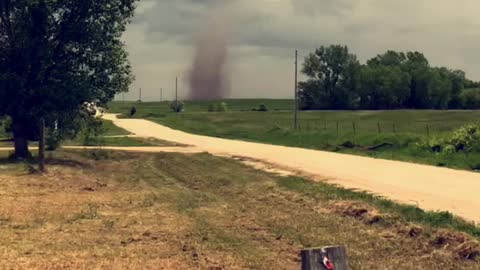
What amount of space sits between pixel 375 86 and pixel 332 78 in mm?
10754

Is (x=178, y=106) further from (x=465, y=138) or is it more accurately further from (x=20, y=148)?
(x=465, y=138)

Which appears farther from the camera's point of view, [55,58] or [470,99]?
[470,99]

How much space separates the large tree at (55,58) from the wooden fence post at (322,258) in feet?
74.2

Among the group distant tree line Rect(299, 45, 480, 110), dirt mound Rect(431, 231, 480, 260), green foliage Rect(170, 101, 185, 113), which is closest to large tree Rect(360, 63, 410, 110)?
distant tree line Rect(299, 45, 480, 110)

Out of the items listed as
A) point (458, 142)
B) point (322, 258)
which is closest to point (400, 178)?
point (458, 142)

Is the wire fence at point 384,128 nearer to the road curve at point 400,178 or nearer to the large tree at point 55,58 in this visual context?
the road curve at point 400,178

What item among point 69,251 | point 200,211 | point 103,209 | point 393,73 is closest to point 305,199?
point 200,211

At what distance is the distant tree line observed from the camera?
457 ft

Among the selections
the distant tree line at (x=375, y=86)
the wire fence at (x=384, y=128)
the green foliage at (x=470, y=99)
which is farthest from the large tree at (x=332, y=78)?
the wire fence at (x=384, y=128)

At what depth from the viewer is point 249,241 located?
10719 millimetres

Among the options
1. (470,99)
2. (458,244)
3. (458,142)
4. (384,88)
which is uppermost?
(384,88)

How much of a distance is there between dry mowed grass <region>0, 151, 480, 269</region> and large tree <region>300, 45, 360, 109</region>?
124 meters

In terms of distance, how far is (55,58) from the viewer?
26984mm

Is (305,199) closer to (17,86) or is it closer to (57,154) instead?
(17,86)
